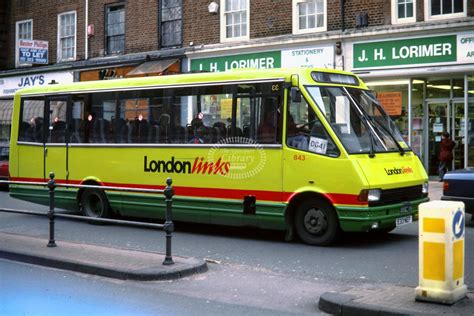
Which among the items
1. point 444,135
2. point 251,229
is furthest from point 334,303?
point 444,135

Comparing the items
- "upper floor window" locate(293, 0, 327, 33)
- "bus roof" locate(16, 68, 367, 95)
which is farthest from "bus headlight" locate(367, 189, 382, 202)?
"upper floor window" locate(293, 0, 327, 33)

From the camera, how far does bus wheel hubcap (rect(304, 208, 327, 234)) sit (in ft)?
31.1

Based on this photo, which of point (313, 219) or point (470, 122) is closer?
point (313, 219)

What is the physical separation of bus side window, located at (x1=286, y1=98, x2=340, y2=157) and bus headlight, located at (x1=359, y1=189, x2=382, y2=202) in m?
0.71

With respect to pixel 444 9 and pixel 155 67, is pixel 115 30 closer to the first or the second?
pixel 155 67

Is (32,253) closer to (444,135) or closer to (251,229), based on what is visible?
(251,229)

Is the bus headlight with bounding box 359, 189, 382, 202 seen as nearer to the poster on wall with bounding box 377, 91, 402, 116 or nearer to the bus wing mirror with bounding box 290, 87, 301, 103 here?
the bus wing mirror with bounding box 290, 87, 301, 103

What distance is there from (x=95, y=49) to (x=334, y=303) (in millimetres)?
21879

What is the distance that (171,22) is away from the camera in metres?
23.3

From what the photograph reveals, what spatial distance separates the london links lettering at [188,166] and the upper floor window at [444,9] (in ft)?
33.4

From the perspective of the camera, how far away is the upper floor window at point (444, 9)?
1734cm

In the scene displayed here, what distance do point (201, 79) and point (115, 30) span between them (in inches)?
605

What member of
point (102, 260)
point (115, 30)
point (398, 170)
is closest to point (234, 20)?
point (115, 30)

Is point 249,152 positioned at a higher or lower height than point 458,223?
higher
